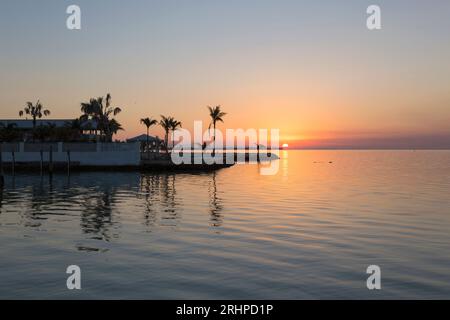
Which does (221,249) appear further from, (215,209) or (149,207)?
(149,207)

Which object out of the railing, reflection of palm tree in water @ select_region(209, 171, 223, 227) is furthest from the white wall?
reflection of palm tree in water @ select_region(209, 171, 223, 227)

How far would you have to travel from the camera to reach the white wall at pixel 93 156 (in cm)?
6969

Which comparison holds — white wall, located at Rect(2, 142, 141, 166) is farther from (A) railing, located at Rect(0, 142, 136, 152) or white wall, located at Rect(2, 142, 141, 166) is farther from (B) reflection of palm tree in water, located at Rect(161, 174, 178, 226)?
(B) reflection of palm tree in water, located at Rect(161, 174, 178, 226)

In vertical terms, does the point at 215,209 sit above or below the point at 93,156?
below

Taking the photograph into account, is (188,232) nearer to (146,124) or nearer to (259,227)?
(259,227)

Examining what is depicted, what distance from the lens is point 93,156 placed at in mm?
70562

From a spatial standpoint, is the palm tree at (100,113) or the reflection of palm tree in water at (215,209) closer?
the reflection of palm tree in water at (215,209)

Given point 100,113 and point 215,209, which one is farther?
point 100,113

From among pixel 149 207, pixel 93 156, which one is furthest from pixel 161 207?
pixel 93 156

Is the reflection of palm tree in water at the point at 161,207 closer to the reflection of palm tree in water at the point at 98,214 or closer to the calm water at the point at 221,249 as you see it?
the calm water at the point at 221,249

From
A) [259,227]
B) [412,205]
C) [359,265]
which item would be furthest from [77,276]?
[412,205]

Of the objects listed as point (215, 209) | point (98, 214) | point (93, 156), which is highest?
point (93, 156)

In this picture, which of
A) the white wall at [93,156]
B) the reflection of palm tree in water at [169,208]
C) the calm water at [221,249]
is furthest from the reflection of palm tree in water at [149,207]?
the white wall at [93,156]
